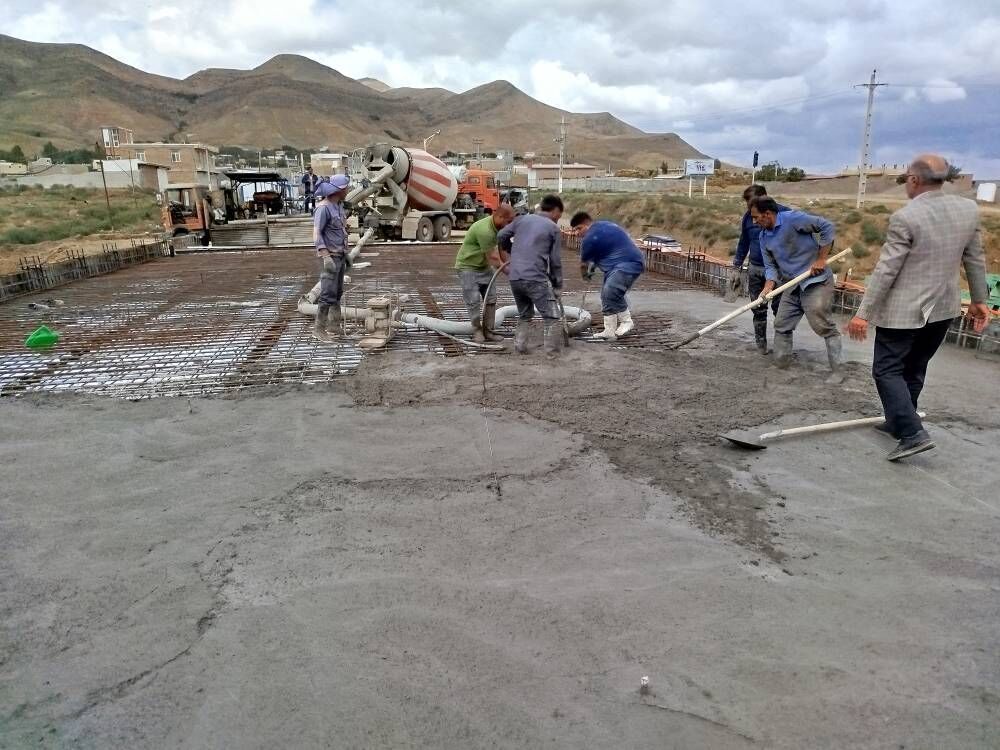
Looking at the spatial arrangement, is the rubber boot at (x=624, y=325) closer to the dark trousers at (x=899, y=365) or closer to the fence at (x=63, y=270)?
the dark trousers at (x=899, y=365)

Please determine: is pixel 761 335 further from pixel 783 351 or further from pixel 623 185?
A: pixel 623 185

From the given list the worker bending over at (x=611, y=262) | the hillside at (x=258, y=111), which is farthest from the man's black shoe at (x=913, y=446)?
the hillside at (x=258, y=111)

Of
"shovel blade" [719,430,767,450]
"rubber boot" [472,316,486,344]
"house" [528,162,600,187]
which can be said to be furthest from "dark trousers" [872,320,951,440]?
"house" [528,162,600,187]

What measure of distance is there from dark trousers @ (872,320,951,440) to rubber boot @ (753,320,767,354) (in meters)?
2.03

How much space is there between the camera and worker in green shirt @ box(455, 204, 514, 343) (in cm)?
581

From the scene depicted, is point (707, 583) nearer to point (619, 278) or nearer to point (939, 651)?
point (939, 651)

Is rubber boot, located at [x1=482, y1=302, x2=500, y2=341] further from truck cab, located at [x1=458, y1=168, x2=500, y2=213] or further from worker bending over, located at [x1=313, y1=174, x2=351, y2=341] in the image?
truck cab, located at [x1=458, y1=168, x2=500, y2=213]

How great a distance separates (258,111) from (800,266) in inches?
4338

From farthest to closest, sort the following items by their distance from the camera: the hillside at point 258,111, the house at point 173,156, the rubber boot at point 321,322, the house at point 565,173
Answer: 1. the hillside at point 258,111
2. the house at point 565,173
3. the house at point 173,156
4. the rubber boot at point 321,322

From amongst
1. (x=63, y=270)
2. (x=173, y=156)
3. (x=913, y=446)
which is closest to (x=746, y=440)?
(x=913, y=446)

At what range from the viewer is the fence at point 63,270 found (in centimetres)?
852

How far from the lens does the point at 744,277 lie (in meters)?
7.24

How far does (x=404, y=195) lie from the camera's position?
52.4 feet

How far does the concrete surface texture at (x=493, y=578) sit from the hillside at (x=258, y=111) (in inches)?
3028
